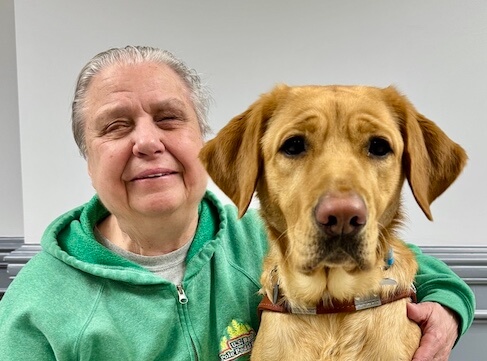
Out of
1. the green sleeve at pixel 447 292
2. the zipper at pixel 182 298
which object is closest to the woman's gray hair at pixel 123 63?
the zipper at pixel 182 298

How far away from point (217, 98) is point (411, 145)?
40.8 inches

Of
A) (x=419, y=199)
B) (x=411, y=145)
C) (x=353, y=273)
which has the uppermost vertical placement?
(x=411, y=145)

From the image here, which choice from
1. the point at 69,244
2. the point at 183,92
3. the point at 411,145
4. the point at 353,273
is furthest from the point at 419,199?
the point at 69,244

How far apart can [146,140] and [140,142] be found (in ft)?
0.05

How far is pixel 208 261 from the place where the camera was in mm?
1196

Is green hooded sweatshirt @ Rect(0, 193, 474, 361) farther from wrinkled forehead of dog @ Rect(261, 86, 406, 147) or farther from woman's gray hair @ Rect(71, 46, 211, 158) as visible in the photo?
wrinkled forehead of dog @ Rect(261, 86, 406, 147)

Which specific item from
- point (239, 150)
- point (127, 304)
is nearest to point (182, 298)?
point (127, 304)

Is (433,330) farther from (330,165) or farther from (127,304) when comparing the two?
(127,304)

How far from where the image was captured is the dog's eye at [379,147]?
3.18 ft

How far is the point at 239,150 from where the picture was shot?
1101 millimetres

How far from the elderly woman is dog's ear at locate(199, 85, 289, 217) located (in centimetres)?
11

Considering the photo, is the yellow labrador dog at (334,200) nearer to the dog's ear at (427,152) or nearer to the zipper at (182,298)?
the dog's ear at (427,152)

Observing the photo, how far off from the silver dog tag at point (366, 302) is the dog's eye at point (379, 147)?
312 millimetres

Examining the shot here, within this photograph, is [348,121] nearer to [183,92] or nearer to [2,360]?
[183,92]
